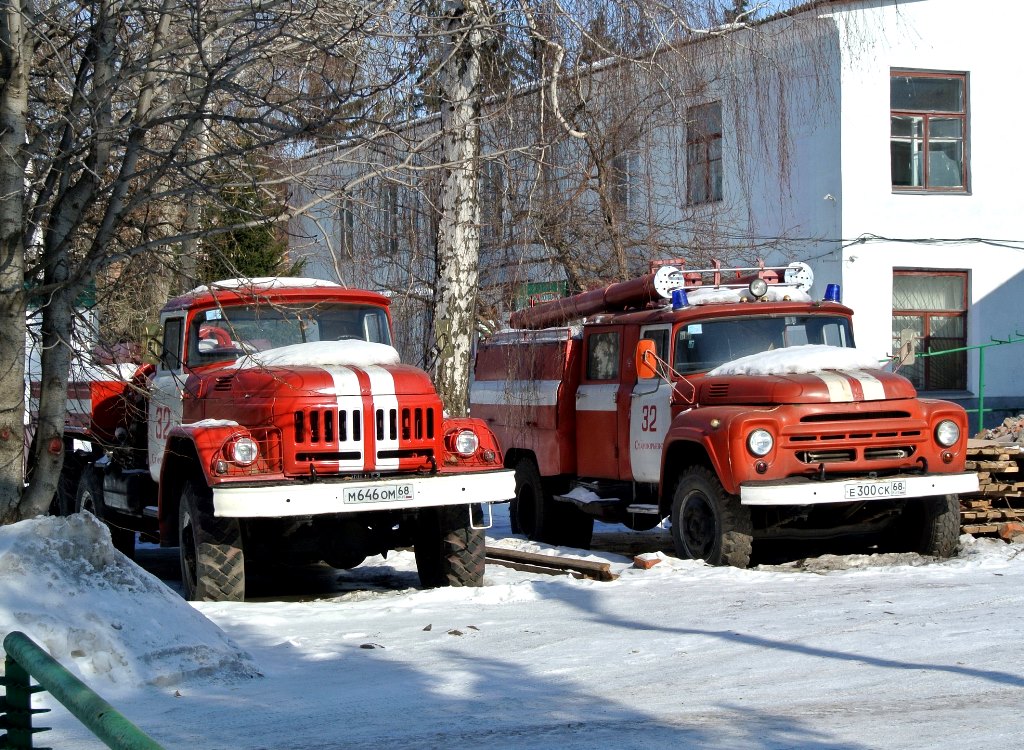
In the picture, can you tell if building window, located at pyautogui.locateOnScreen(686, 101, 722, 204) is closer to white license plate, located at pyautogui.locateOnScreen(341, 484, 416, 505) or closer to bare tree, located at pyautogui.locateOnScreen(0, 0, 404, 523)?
white license plate, located at pyautogui.locateOnScreen(341, 484, 416, 505)

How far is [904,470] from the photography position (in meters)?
10.2

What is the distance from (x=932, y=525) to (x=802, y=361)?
1590 mm

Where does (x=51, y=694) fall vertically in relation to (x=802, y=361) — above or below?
below

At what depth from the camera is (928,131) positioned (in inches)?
867

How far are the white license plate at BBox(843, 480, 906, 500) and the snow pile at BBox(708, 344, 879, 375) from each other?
1097 mm

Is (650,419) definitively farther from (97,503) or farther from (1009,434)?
(97,503)

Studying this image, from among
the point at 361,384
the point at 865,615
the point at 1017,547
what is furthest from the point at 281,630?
Result: the point at 1017,547

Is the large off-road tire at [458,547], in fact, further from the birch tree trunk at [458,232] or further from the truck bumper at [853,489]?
the birch tree trunk at [458,232]

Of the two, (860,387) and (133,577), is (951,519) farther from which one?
(133,577)

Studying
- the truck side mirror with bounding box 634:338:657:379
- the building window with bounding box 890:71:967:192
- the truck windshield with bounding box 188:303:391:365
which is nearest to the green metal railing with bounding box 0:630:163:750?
the truck windshield with bounding box 188:303:391:365

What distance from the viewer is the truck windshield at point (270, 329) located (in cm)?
1042

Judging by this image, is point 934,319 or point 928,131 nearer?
point 928,131

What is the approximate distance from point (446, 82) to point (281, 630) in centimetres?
604

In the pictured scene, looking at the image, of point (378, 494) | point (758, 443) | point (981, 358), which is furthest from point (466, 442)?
point (981, 358)
